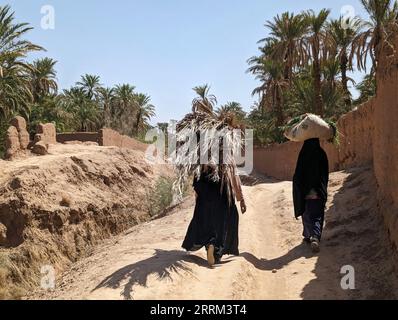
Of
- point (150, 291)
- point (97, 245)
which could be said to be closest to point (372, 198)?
point (150, 291)

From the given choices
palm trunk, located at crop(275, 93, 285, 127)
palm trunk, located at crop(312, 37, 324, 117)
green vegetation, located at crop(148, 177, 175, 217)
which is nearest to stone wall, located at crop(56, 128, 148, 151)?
green vegetation, located at crop(148, 177, 175, 217)

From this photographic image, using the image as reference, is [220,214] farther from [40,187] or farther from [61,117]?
[61,117]

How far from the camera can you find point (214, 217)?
6.33 m

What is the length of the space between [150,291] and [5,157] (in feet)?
41.8

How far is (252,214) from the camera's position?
11273 mm

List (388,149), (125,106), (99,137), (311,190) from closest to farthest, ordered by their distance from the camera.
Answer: (388,149) → (311,190) → (99,137) → (125,106)

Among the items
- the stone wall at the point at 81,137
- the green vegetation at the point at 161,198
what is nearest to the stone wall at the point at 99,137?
the stone wall at the point at 81,137

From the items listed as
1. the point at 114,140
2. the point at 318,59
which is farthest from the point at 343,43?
the point at 114,140

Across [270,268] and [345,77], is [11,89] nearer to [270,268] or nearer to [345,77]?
[345,77]

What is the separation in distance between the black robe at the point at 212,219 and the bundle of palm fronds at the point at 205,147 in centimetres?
13

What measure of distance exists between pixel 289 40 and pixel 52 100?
16674 millimetres

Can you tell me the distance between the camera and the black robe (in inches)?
249

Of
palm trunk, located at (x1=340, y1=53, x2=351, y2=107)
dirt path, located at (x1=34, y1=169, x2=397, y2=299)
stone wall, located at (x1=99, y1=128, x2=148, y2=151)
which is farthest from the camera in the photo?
palm trunk, located at (x1=340, y1=53, x2=351, y2=107)

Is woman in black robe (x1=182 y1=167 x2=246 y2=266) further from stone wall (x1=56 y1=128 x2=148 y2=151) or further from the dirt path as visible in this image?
stone wall (x1=56 y1=128 x2=148 y2=151)
